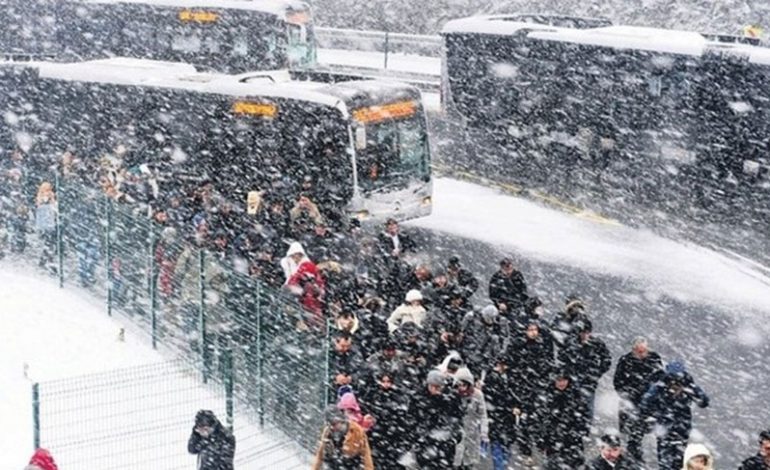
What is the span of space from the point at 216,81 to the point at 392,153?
3544mm

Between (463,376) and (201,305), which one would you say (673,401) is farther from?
(201,305)

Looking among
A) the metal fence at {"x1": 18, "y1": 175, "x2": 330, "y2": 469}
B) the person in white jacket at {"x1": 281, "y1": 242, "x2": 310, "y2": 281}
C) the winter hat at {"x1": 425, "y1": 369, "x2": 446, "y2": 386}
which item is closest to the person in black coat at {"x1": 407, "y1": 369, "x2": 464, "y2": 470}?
the winter hat at {"x1": 425, "y1": 369, "x2": 446, "y2": 386}

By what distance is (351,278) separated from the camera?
46.9 feet

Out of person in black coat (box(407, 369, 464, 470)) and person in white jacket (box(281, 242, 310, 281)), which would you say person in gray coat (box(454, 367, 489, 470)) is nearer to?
person in black coat (box(407, 369, 464, 470))

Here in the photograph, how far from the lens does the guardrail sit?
3722 centimetres

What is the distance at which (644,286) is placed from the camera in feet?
61.5

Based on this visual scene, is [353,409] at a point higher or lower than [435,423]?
higher

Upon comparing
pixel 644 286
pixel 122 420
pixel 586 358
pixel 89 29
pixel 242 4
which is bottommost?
pixel 644 286

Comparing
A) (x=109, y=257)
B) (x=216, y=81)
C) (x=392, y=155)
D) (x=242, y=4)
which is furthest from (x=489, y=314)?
(x=242, y=4)

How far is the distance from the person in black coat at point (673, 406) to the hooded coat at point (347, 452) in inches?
110

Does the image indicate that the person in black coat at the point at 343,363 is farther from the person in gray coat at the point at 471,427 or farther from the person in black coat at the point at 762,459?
the person in black coat at the point at 762,459

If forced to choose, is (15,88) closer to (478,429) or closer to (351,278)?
(351,278)

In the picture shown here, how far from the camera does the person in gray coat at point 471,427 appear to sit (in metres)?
11.1

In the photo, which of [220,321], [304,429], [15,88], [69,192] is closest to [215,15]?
[15,88]
